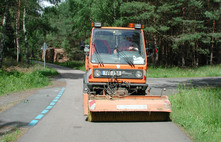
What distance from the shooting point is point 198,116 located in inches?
267

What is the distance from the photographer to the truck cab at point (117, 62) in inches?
309

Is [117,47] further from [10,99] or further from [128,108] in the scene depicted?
[10,99]

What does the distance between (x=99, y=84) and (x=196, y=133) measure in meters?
3.42

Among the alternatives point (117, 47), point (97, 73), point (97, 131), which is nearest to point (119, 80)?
point (97, 73)

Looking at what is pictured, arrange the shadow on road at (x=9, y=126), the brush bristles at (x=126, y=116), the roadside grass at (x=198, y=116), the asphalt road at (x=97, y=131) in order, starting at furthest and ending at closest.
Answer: the brush bristles at (x=126, y=116)
the shadow on road at (x=9, y=126)
the roadside grass at (x=198, y=116)
the asphalt road at (x=97, y=131)

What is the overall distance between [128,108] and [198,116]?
203 cm

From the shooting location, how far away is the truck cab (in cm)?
786

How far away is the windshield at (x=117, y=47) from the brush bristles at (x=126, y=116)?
200 centimetres

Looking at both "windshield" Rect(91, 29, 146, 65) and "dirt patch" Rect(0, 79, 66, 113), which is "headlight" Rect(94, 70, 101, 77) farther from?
"dirt patch" Rect(0, 79, 66, 113)

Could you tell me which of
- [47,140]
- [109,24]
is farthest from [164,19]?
[47,140]

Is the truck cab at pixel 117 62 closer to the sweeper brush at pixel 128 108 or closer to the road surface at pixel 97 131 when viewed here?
the sweeper brush at pixel 128 108

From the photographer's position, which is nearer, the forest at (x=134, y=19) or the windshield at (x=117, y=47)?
the windshield at (x=117, y=47)

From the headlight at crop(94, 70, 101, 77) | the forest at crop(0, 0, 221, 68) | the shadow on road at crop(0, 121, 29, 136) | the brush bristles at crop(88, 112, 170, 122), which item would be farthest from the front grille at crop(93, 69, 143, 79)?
the forest at crop(0, 0, 221, 68)

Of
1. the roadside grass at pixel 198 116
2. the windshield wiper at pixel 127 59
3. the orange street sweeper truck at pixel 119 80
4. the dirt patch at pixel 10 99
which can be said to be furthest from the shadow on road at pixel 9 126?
the roadside grass at pixel 198 116
